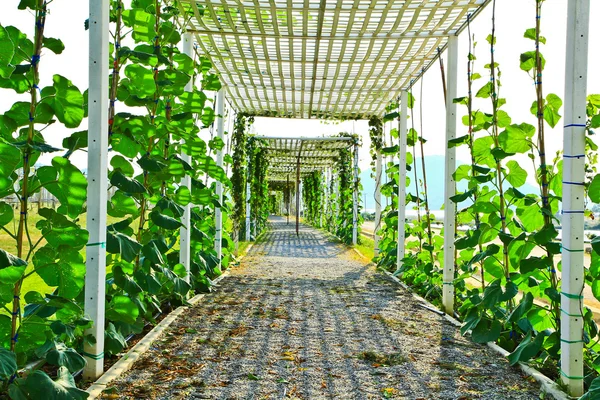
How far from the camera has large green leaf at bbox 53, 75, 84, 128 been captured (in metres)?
2.22

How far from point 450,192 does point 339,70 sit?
2.67 m

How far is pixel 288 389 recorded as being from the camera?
104 inches

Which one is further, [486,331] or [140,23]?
[486,331]

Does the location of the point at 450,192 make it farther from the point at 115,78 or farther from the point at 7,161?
the point at 7,161

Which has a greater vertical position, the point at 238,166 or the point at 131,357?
the point at 238,166

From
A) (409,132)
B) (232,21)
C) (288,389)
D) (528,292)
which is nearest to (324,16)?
(232,21)

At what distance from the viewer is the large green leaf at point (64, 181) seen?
7.08 feet

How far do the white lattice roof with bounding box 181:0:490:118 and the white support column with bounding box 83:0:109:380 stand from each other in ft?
6.87

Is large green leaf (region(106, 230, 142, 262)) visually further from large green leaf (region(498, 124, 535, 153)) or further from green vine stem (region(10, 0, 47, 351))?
large green leaf (region(498, 124, 535, 153))

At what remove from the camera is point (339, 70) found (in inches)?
257

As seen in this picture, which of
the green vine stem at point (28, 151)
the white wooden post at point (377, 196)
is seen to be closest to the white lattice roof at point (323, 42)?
the white wooden post at point (377, 196)

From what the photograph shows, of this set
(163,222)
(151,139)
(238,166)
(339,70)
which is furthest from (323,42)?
(238,166)

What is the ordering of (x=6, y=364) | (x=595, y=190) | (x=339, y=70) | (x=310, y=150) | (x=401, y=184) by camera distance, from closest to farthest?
(x=6, y=364) < (x=595, y=190) < (x=339, y=70) < (x=401, y=184) < (x=310, y=150)

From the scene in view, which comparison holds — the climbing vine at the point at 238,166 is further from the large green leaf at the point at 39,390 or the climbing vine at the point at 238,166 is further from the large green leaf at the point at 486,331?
the large green leaf at the point at 39,390
